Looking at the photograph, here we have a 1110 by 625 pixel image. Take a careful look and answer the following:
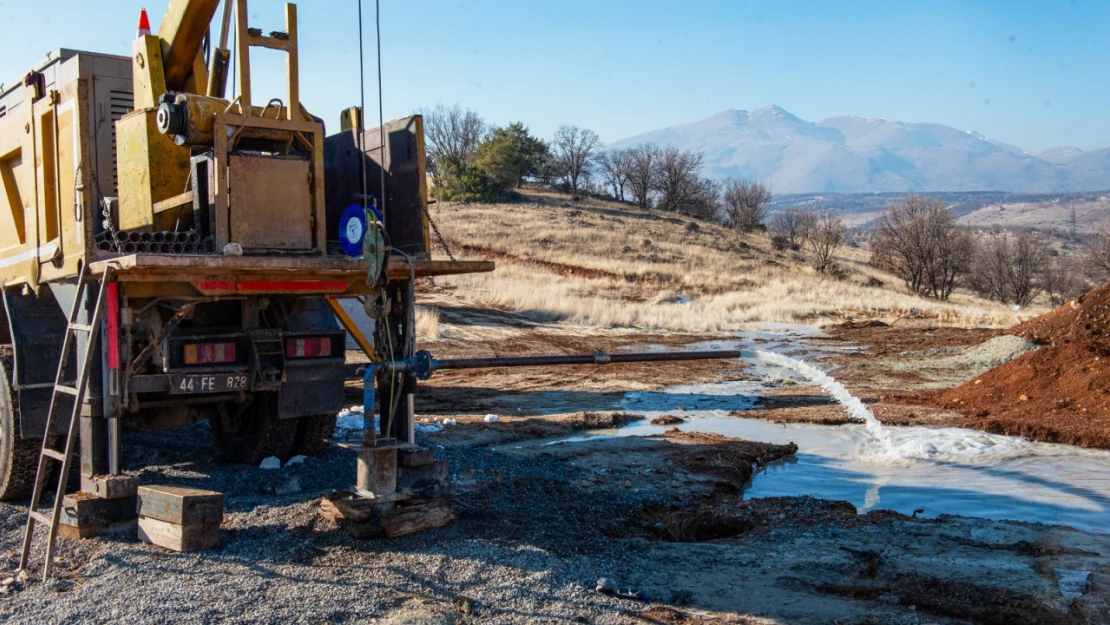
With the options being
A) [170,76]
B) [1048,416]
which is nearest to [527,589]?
[170,76]

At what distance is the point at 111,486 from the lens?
629cm

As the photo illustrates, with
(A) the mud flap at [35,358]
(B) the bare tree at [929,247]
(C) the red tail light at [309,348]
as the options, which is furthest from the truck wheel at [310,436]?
(B) the bare tree at [929,247]

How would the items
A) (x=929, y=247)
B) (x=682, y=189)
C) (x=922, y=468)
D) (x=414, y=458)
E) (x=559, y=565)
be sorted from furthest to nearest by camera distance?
(x=682, y=189)
(x=929, y=247)
(x=922, y=468)
(x=414, y=458)
(x=559, y=565)

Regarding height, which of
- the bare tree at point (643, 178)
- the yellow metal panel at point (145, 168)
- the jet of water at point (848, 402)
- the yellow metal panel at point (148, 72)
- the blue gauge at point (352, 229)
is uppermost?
the bare tree at point (643, 178)

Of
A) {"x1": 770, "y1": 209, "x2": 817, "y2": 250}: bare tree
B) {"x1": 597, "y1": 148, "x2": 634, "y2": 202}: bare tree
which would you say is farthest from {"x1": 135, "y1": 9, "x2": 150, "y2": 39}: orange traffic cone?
{"x1": 597, "y1": 148, "x2": 634, "y2": 202}: bare tree

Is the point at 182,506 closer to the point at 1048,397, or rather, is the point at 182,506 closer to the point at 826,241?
the point at 1048,397

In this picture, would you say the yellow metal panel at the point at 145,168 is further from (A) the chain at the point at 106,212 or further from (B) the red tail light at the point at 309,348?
(B) the red tail light at the point at 309,348

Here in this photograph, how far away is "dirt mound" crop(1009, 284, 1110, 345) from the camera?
52.6 feet

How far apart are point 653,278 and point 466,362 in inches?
1230

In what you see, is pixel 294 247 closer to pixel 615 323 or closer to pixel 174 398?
pixel 174 398

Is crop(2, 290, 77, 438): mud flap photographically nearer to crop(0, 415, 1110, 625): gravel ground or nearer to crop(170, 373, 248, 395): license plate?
crop(0, 415, 1110, 625): gravel ground

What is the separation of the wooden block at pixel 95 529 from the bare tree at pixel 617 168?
73414 mm

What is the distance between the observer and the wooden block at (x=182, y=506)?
5887 mm

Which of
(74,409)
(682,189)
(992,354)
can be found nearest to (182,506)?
(74,409)
